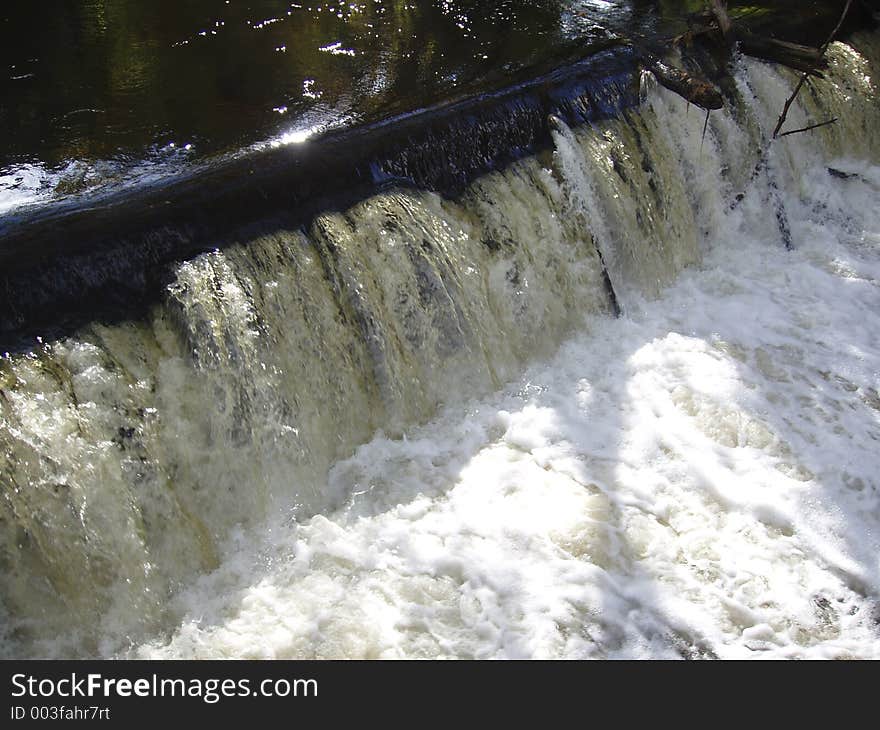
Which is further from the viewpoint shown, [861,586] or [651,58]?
[651,58]

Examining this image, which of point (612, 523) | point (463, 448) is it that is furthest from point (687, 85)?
point (612, 523)

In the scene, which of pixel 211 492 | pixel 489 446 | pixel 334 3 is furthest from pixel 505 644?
pixel 334 3

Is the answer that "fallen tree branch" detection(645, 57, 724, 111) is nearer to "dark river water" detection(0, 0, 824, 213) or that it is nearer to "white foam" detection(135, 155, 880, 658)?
"dark river water" detection(0, 0, 824, 213)

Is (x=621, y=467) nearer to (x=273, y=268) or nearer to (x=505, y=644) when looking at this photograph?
(x=505, y=644)

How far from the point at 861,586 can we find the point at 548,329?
8.27 ft

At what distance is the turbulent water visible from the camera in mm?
4039

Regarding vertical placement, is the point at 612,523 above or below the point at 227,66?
below

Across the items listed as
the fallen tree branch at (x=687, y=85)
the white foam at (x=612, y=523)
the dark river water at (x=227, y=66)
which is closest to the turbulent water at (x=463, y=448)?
the white foam at (x=612, y=523)

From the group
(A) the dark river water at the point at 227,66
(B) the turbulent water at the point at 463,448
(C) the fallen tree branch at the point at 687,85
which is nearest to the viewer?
(B) the turbulent water at the point at 463,448

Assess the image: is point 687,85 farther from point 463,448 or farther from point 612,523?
point 612,523

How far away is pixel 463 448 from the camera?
5.10 metres

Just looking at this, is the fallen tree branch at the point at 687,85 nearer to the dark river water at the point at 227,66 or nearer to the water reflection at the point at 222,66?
the dark river water at the point at 227,66

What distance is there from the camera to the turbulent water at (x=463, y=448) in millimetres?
4039

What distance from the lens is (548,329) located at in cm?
590
